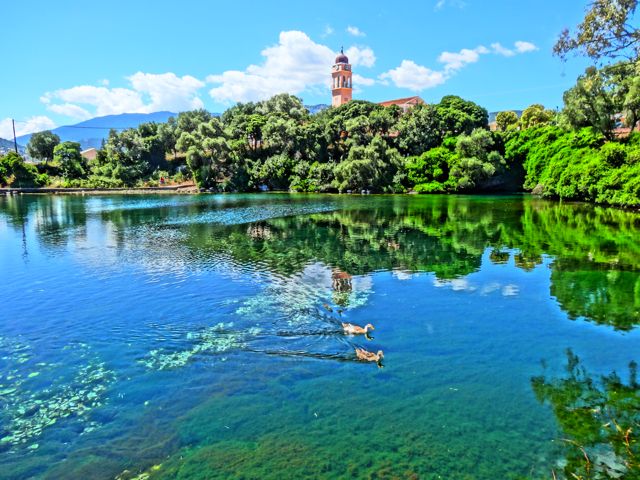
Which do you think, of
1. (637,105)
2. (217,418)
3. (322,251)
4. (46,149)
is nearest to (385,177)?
(637,105)

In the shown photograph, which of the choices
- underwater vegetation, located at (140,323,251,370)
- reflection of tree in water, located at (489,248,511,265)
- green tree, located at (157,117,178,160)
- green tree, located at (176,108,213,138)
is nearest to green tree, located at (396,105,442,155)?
green tree, located at (176,108,213,138)

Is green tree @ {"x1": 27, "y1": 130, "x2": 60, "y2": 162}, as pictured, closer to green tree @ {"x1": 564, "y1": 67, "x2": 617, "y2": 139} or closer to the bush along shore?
the bush along shore

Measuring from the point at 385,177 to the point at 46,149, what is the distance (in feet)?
301

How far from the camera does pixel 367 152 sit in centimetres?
7994

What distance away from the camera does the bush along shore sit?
58562 millimetres

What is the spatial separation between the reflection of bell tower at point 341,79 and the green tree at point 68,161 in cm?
6660

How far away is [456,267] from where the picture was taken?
23172 millimetres

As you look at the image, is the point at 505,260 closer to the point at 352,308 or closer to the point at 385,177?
the point at 352,308

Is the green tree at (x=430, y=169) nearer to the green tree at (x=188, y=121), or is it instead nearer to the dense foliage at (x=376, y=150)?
the dense foliage at (x=376, y=150)

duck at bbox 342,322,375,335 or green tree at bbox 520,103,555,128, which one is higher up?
green tree at bbox 520,103,555,128

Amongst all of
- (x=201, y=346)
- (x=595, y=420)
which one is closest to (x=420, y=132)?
(x=201, y=346)

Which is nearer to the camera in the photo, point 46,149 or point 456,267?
point 456,267

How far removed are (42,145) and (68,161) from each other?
15.9 metres

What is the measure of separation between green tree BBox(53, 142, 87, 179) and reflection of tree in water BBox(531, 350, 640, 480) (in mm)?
117868
